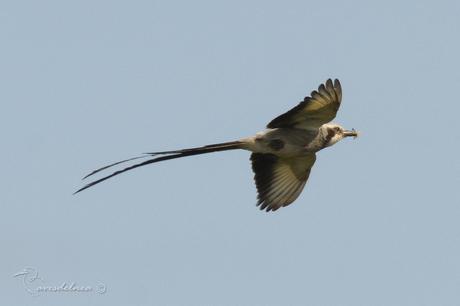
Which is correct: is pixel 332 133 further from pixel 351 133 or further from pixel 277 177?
pixel 277 177

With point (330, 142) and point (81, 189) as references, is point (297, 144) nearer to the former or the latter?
point (330, 142)

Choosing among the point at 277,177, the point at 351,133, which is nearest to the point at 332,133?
the point at 351,133

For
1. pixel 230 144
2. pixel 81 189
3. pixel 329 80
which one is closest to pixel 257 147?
pixel 230 144

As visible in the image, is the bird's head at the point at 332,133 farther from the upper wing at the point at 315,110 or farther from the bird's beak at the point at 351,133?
the upper wing at the point at 315,110

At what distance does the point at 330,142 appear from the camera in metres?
16.3

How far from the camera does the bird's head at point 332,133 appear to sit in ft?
53.1

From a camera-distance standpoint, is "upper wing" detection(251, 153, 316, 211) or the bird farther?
"upper wing" detection(251, 153, 316, 211)

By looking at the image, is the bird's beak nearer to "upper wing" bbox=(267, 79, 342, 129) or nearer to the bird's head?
the bird's head

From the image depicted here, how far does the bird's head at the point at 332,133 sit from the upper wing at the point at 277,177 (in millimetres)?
511

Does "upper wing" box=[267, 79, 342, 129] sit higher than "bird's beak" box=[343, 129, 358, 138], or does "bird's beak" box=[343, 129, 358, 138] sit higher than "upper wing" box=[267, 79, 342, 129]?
"upper wing" box=[267, 79, 342, 129]

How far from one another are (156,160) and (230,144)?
1.25m

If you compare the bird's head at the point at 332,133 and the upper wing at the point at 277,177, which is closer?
the bird's head at the point at 332,133

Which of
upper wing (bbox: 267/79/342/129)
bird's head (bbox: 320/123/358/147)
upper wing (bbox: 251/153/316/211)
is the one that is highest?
upper wing (bbox: 267/79/342/129)

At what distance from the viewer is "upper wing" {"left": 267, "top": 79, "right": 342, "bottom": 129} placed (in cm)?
1521
